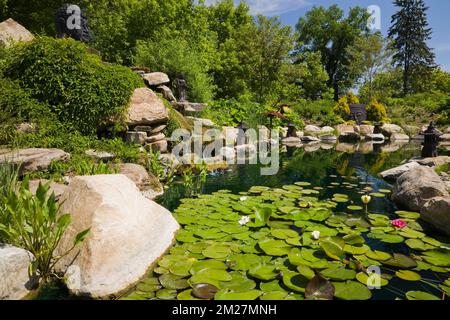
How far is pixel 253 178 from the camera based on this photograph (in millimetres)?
6965

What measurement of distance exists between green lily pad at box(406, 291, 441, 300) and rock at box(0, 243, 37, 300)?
3.03 metres

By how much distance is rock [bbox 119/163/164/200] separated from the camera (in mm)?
5371

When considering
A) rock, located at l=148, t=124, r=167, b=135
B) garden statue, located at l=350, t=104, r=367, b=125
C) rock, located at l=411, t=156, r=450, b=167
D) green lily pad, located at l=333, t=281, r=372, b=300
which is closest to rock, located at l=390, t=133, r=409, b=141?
garden statue, located at l=350, t=104, r=367, b=125

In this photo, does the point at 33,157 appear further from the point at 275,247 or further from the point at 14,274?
the point at 275,247

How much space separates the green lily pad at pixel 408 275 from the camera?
2.61 m

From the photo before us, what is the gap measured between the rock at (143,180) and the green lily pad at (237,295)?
10.7ft

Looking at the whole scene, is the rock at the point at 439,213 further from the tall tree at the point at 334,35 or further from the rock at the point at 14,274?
the tall tree at the point at 334,35

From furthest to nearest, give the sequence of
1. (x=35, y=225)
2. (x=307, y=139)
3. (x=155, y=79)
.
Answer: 1. (x=307, y=139)
2. (x=155, y=79)
3. (x=35, y=225)

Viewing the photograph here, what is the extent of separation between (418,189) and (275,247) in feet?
8.85

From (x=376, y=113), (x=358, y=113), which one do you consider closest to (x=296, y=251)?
(x=358, y=113)

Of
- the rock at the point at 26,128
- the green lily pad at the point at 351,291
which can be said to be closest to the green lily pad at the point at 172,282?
the green lily pad at the point at 351,291

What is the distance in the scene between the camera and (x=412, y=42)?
35.2 meters

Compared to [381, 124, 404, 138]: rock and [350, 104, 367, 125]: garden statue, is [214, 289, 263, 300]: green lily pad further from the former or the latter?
[350, 104, 367, 125]: garden statue

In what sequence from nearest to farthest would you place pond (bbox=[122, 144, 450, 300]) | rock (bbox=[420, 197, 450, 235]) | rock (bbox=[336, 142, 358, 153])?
pond (bbox=[122, 144, 450, 300]), rock (bbox=[420, 197, 450, 235]), rock (bbox=[336, 142, 358, 153])
